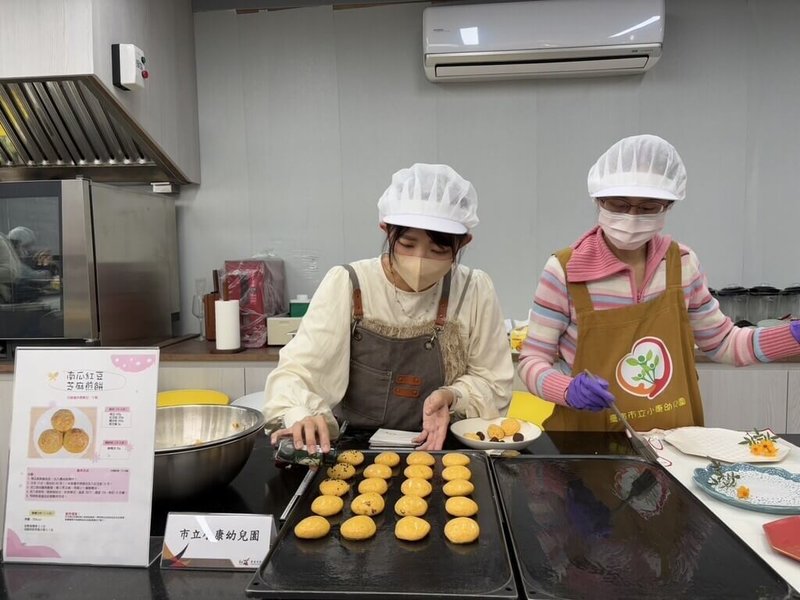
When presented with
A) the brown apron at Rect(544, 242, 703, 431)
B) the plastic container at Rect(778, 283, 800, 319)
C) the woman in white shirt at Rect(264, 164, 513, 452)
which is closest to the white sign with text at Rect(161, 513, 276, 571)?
the woman in white shirt at Rect(264, 164, 513, 452)

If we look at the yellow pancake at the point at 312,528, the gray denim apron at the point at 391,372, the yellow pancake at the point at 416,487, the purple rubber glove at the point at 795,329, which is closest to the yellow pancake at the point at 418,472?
the yellow pancake at the point at 416,487

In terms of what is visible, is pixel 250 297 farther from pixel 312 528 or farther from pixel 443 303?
pixel 312 528

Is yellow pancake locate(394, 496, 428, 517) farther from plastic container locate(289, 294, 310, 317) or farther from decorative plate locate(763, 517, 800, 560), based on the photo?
plastic container locate(289, 294, 310, 317)

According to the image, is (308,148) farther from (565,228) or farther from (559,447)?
(559,447)

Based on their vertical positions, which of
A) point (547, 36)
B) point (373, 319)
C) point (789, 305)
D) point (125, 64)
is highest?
point (547, 36)

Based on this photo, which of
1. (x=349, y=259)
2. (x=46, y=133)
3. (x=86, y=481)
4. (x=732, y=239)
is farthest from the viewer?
(x=349, y=259)

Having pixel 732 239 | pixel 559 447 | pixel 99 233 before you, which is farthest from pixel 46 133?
pixel 732 239

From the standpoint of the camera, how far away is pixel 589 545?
3.24ft

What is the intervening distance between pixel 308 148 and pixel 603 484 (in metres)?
2.81

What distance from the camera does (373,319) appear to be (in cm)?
171

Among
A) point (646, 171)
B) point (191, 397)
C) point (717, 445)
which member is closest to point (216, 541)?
point (717, 445)

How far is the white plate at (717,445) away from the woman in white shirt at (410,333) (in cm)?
51

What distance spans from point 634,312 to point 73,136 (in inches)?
121

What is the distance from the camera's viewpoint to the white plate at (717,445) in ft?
4.46
